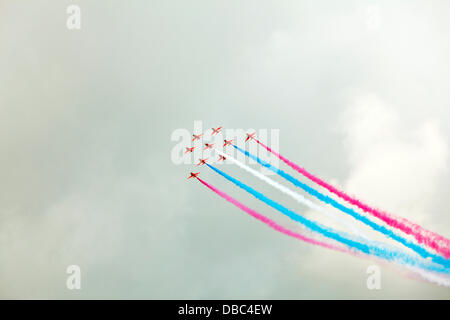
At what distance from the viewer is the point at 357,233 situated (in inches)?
2982

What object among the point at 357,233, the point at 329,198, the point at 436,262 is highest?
the point at 329,198

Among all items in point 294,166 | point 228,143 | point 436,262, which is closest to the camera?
point 436,262

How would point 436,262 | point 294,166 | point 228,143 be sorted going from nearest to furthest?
point 436,262
point 294,166
point 228,143

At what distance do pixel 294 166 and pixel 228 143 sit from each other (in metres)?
16.0

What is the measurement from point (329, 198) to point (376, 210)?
30.3 ft

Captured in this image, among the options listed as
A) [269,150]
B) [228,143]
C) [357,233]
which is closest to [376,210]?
[357,233]

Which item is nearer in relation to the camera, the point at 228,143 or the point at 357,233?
the point at 357,233
